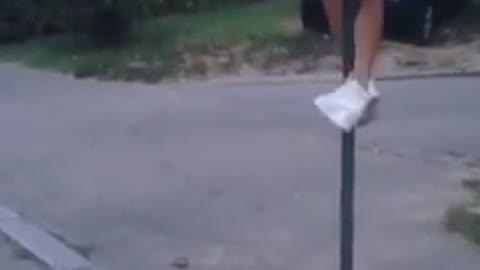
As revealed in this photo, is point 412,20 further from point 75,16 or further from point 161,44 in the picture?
point 75,16

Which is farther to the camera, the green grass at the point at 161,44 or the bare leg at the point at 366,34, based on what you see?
the green grass at the point at 161,44

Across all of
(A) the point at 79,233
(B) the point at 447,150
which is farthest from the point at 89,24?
(A) the point at 79,233

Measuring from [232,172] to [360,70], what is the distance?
606 centimetres

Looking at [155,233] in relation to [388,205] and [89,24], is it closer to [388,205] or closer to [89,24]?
[388,205]

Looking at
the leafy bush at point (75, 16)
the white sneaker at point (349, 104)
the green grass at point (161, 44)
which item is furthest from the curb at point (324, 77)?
the white sneaker at point (349, 104)

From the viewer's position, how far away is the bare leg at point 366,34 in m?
3.81

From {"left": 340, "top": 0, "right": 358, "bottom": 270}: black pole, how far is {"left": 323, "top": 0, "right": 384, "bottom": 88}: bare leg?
0.09 ft

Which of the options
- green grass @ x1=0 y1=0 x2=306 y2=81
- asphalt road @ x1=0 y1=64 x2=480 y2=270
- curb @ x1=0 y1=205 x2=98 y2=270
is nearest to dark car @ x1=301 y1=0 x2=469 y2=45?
green grass @ x1=0 y1=0 x2=306 y2=81

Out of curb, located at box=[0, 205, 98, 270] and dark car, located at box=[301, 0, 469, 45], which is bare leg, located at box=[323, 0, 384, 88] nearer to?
curb, located at box=[0, 205, 98, 270]

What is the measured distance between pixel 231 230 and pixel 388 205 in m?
1.02

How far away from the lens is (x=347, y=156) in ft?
12.7

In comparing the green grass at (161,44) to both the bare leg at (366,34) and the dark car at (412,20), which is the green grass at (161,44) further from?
the bare leg at (366,34)

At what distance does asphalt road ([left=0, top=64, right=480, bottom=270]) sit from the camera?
25.3 ft

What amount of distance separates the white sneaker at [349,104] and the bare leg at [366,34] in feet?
0.09
